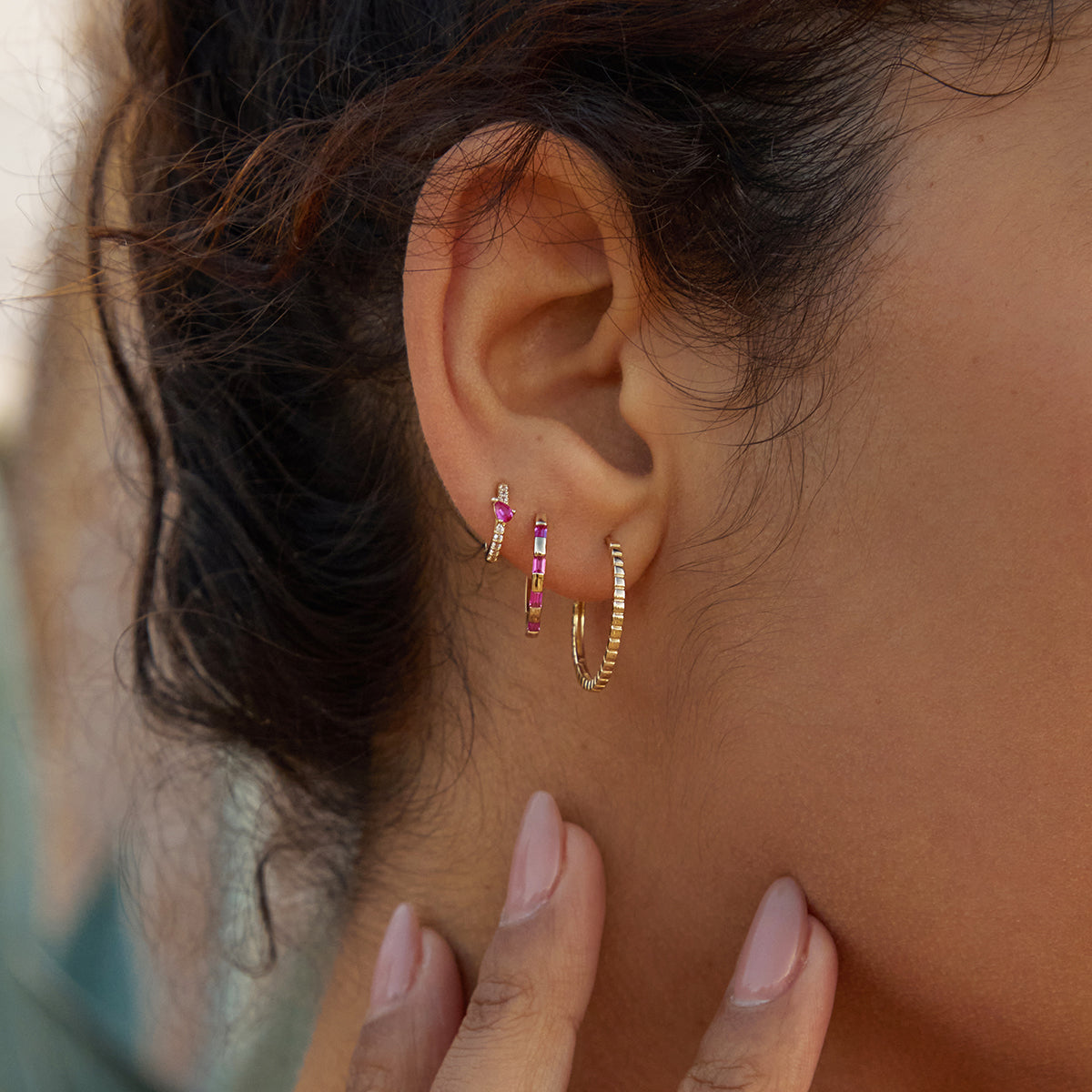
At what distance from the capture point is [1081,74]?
0.70 metres

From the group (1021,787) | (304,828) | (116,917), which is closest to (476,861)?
(304,828)

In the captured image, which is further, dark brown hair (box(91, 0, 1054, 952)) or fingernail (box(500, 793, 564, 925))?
fingernail (box(500, 793, 564, 925))

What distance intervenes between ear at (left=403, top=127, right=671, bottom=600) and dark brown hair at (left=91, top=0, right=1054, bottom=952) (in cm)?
4

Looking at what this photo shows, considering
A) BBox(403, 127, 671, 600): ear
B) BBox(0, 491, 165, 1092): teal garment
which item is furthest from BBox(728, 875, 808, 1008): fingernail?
BBox(0, 491, 165, 1092): teal garment

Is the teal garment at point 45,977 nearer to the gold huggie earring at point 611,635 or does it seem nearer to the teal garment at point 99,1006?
the teal garment at point 99,1006

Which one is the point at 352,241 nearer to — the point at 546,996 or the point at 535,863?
the point at 535,863

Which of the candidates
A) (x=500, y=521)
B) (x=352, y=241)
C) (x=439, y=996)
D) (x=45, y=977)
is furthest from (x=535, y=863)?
(x=45, y=977)

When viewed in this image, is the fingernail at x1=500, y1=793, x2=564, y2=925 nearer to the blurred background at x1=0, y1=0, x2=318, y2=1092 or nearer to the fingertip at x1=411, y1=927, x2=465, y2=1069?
the fingertip at x1=411, y1=927, x2=465, y2=1069

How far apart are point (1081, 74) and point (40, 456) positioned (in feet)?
4.81

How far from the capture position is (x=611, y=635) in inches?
32.0

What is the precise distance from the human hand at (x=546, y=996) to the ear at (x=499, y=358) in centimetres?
29

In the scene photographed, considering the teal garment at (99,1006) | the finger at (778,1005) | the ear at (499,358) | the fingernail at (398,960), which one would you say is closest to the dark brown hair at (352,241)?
the ear at (499,358)

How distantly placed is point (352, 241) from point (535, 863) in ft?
2.01

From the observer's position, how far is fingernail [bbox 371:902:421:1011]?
997mm
